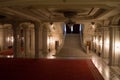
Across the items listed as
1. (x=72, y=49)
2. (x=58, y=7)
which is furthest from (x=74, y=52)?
(x=58, y=7)

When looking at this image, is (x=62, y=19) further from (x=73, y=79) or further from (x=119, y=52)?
(x=73, y=79)

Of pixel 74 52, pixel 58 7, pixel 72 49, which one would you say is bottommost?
pixel 74 52

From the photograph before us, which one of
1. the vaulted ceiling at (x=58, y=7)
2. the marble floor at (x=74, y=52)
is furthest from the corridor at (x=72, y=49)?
the vaulted ceiling at (x=58, y=7)

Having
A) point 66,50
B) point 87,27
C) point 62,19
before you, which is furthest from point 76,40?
point 62,19

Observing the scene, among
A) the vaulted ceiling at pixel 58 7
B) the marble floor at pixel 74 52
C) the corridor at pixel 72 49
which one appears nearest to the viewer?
the vaulted ceiling at pixel 58 7

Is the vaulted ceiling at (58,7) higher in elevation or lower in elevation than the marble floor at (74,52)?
higher

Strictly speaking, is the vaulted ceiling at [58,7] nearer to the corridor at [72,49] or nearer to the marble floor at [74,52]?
the marble floor at [74,52]

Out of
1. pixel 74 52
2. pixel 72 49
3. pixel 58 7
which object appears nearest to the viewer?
pixel 58 7

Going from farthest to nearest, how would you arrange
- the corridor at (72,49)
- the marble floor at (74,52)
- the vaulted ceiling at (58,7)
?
the corridor at (72,49), the marble floor at (74,52), the vaulted ceiling at (58,7)

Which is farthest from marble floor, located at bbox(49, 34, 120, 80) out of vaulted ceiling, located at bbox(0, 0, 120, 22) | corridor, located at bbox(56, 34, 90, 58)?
vaulted ceiling, located at bbox(0, 0, 120, 22)

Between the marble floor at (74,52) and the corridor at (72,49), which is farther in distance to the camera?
the corridor at (72,49)

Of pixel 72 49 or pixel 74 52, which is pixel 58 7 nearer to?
pixel 74 52

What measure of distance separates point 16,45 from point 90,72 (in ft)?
41.8

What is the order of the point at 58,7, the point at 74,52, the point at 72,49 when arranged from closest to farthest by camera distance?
1. the point at 58,7
2. the point at 74,52
3. the point at 72,49
